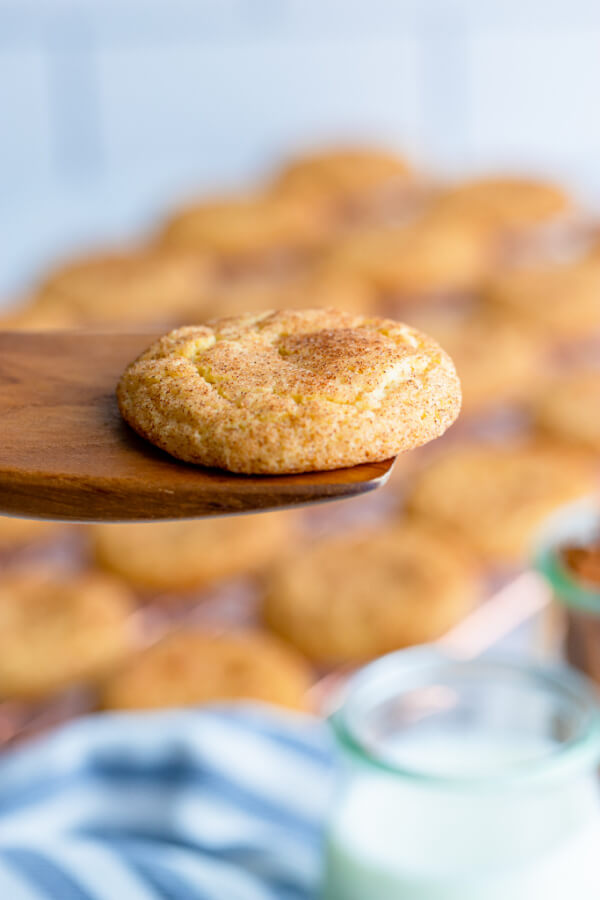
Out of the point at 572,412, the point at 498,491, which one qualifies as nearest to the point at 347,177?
the point at 572,412

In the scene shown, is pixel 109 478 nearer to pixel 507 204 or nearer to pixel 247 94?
pixel 507 204

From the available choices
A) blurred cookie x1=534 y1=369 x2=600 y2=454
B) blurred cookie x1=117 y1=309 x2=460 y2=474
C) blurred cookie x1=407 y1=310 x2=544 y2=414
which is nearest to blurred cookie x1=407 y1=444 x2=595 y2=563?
blurred cookie x1=534 y1=369 x2=600 y2=454

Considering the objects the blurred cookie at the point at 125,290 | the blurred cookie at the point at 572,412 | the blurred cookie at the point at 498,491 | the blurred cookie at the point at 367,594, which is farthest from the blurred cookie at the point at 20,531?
the blurred cookie at the point at 572,412

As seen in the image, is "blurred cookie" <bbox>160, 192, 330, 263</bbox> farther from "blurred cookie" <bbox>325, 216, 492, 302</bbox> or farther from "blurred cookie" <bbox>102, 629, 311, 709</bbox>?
"blurred cookie" <bbox>102, 629, 311, 709</bbox>

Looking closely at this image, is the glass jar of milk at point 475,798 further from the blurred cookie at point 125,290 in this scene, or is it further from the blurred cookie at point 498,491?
the blurred cookie at point 125,290

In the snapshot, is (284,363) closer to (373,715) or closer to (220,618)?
(373,715)

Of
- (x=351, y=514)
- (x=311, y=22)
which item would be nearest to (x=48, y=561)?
(x=351, y=514)
